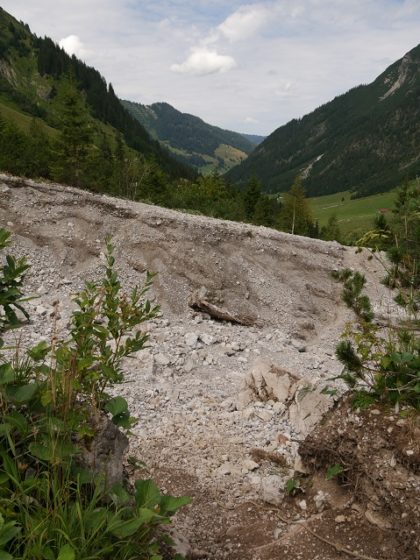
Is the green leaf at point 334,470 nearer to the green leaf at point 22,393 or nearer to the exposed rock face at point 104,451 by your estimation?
the exposed rock face at point 104,451

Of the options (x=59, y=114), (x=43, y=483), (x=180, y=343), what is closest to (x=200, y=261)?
(x=180, y=343)

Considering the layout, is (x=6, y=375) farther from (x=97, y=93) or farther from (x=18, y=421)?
(x=97, y=93)

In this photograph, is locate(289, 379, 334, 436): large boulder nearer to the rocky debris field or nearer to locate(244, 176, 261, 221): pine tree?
the rocky debris field

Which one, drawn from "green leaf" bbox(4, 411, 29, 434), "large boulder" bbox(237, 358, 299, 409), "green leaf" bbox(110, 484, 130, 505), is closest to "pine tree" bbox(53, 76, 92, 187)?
"large boulder" bbox(237, 358, 299, 409)

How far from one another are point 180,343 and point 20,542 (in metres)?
12.0

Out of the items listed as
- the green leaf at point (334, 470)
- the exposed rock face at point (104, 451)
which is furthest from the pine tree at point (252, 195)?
the exposed rock face at point (104, 451)

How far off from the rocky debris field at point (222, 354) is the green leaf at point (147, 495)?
202 centimetres

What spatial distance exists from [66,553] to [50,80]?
19306 cm

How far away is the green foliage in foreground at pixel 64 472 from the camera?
9.98 ft

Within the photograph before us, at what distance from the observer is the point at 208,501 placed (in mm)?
7461

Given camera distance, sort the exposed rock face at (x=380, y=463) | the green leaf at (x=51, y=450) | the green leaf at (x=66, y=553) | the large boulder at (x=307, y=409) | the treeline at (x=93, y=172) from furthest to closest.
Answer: the treeline at (x=93, y=172)
the large boulder at (x=307, y=409)
the exposed rock face at (x=380, y=463)
the green leaf at (x=51, y=450)
the green leaf at (x=66, y=553)

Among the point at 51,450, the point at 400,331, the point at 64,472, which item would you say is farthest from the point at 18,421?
the point at 400,331

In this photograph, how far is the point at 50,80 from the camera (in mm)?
167500

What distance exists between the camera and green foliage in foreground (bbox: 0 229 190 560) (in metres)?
3.04
